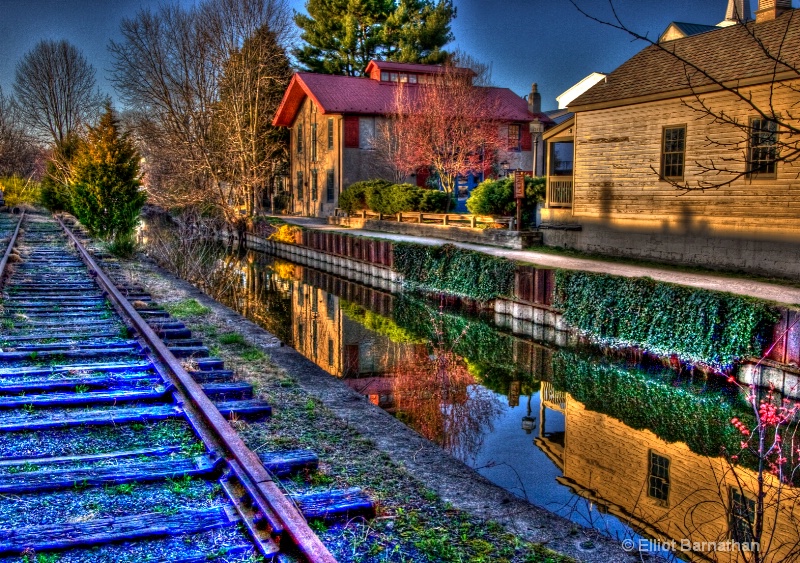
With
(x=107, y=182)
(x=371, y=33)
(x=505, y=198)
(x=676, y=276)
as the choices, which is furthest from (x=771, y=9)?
(x=371, y=33)

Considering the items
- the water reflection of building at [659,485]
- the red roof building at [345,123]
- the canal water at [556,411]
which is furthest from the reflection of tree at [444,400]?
the red roof building at [345,123]

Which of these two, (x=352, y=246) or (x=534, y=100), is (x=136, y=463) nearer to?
(x=352, y=246)

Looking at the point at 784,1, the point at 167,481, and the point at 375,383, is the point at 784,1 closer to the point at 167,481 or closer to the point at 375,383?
the point at 375,383

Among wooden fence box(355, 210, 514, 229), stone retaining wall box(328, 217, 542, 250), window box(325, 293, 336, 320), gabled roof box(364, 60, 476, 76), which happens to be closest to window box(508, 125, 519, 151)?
gabled roof box(364, 60, 476, 76)

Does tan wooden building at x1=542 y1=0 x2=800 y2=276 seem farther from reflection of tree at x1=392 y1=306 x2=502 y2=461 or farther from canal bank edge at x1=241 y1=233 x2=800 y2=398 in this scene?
reflection of tree at x1=392 y1=306 x2=502 y2=461

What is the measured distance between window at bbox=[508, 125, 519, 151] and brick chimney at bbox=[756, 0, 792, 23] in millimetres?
22565

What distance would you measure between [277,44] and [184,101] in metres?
5.90

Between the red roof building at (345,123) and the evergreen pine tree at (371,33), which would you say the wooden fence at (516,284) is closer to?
the red roof building at (345,123)

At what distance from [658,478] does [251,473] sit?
5.43 m

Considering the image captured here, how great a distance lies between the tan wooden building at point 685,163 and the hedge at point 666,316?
2756mm

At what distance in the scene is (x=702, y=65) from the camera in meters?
18.3

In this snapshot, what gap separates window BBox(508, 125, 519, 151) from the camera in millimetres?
41469

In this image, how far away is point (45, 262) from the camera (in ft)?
60.0

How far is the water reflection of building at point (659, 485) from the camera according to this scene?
648 centimetres
